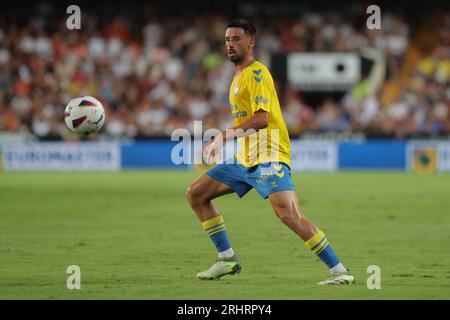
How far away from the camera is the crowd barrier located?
28.6m

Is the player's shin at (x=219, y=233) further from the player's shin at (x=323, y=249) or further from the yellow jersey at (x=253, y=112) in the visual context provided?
the player's shin at (x=323, y=249)

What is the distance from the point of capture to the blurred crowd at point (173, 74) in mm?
31094

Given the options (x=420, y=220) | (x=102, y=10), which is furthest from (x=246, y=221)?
(x=102, y=10)

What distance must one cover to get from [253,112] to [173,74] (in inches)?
970

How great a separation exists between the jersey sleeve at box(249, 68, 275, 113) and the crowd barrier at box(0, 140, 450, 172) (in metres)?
19.5

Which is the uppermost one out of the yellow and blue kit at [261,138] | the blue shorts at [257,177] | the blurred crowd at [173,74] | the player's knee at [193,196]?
the blurred crowd at [173,74]

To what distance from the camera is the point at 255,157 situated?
8945 mm

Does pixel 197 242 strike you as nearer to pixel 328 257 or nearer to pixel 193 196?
→ pixel 193 196

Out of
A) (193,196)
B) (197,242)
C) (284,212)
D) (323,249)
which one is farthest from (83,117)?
(323,249)

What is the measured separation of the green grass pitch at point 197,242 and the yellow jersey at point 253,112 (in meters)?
1.23

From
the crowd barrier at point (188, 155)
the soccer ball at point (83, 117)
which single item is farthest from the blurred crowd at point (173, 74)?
the soccer ball at point (83, 117)

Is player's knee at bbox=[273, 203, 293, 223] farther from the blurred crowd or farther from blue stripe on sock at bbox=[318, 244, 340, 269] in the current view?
the blurred crowd

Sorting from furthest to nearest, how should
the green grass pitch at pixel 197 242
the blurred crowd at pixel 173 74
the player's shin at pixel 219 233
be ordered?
the blurred crowd at pixel 173 74
the player's shin at pixel 219 233
the green grass pitch at pixel 197 242

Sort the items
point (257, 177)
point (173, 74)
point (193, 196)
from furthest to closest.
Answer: point (173, 74), point (193, 196), point (257, 177)
